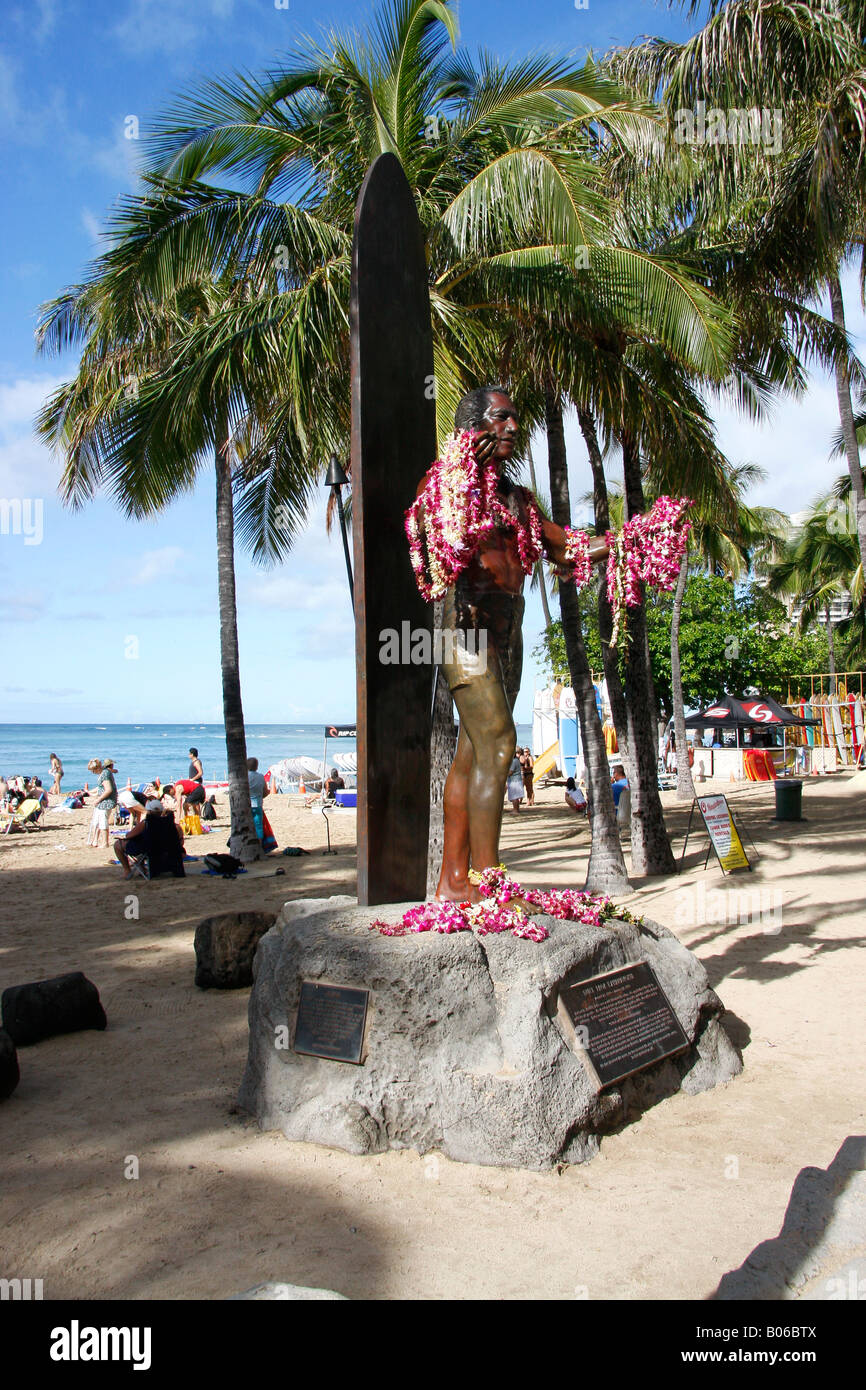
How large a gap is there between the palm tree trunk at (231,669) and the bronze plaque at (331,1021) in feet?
30.9

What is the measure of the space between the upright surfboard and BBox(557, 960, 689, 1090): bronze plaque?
1276 mm

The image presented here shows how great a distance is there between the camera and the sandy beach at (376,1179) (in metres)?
3.13

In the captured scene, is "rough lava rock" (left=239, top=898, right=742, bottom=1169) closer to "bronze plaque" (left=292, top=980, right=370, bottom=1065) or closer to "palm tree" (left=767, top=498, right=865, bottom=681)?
"bronze plaque" (left=292, top=980, right=370, bottom=1065)

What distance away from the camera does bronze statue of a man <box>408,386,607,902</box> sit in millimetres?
4863

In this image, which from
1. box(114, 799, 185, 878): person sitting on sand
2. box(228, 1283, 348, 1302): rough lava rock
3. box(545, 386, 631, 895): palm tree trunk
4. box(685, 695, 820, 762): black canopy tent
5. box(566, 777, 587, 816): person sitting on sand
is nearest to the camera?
Answer: box(228, 1283, 348, 1302): rough lava rock

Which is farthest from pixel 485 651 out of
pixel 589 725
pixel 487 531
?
pixel 589 725

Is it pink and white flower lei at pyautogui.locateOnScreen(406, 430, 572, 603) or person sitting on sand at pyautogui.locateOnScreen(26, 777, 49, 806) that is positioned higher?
pink and white flower lei at pyautogui.locateOnScreen(406, 430, 572, 603)

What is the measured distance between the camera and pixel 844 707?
3300 centimetres

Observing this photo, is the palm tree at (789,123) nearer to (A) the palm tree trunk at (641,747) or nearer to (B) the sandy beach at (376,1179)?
(A) the palm tree trunk at (641,747)

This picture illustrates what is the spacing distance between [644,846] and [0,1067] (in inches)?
334

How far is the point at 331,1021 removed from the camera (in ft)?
14.0

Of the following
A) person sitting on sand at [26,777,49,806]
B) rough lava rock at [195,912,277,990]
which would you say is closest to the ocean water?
person sitting on sand at [26,777,49,806]

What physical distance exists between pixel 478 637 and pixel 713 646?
96.3 ft
